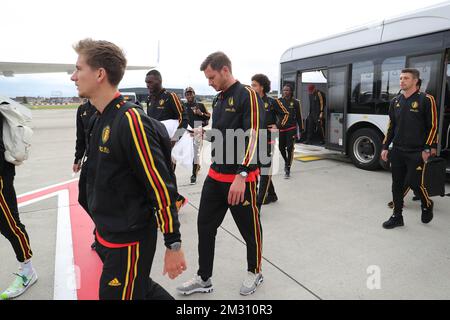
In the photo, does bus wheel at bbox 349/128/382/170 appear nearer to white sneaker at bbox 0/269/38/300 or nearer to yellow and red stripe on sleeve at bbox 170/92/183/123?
yellow and red stripe on sleeve at bbox 170/92/183/123

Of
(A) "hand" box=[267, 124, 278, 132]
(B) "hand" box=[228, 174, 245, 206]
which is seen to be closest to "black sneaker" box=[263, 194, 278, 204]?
(A) "hand" box=[267, 124, 278, 132]

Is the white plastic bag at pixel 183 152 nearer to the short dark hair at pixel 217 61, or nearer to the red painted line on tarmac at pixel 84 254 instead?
the red painted line on tarmac at pixel 84 254

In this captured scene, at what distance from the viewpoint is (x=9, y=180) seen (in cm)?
281

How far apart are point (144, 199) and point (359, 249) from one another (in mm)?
2849

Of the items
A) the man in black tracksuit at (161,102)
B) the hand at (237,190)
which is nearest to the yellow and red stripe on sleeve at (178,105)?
the man in black tracksuit at (161,102)

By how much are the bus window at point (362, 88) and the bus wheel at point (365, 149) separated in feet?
1.71

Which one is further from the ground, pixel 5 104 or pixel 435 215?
pixel 5 104

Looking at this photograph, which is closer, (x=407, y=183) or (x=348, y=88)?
(x=407, y=183)

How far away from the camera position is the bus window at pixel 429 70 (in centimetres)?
586
